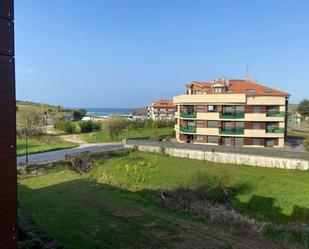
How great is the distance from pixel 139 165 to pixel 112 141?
23150 millimetres

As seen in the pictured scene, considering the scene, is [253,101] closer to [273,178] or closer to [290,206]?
[273,178]

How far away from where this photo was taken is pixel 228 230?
14102 mm

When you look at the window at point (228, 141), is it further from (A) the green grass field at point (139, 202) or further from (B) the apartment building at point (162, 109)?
(B) the apartment building at point (162, 109)

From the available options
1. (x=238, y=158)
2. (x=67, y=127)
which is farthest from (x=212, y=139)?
(x=67, y=127)

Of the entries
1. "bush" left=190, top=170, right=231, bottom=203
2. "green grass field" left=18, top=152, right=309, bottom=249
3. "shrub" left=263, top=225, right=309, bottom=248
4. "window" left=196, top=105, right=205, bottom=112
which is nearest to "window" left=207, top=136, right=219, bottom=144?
"window" left=196, top=105, right=205, bottom=112

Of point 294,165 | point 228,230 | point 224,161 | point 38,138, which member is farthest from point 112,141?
point 228,230

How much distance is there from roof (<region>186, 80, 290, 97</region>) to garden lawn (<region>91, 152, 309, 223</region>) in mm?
14786

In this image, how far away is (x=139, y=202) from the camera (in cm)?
1853

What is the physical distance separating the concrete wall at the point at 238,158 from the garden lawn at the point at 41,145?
45.1 feet

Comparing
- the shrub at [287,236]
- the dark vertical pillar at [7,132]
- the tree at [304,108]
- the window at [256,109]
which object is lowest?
the shrub at [287,236]

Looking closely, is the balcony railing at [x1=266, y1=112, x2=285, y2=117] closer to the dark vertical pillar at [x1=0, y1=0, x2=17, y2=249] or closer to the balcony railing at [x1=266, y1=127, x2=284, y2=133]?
the balcony railing at [x1=266, y1=127, x2=284, y2=133]

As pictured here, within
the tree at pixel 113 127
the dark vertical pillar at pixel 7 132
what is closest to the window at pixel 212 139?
the tree at pixel 113 127

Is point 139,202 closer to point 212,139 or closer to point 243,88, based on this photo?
point 212,139

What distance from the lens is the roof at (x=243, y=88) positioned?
43.6 m
